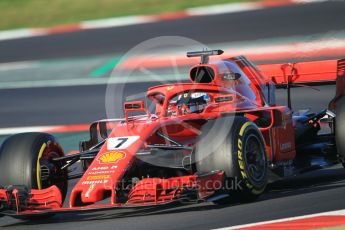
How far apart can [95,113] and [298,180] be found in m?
5.33

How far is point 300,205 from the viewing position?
863 cm

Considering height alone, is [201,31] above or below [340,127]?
above

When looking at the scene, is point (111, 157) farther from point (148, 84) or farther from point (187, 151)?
point (148, 84)

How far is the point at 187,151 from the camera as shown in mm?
9383

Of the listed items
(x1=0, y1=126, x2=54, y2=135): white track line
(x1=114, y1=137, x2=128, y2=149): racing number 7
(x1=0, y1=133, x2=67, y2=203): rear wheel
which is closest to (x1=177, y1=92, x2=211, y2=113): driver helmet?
(x1=114, y1=137, x2=128, y2=149): racing number 7

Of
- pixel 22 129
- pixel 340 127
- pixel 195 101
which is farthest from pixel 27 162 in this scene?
pixel 22 129

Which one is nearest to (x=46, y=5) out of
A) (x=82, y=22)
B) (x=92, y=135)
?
(x=82, y=22)

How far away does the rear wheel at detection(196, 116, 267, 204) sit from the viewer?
8.72 meters

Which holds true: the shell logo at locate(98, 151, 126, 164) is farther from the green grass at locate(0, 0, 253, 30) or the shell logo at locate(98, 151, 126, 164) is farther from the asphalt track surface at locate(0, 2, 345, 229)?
the green grass at locate(0, 0, 253, 30)

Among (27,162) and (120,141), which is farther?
(27,162)

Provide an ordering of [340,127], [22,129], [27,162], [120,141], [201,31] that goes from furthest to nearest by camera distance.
Result: [201,31], [22,129], [340,127], [27,162], [120,141]

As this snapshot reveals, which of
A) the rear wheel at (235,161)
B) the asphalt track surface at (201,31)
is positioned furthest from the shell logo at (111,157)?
the asphalt track surface at (201,31)

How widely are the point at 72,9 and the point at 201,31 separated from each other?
178 inches

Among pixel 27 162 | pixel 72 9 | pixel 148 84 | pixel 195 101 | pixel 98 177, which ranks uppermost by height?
pixel 72 9
